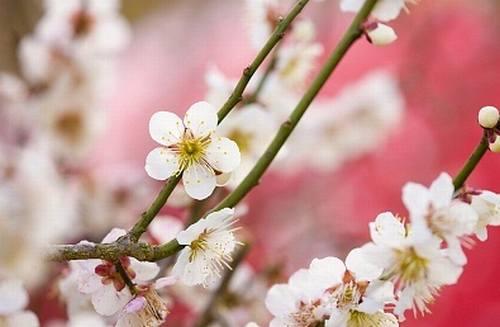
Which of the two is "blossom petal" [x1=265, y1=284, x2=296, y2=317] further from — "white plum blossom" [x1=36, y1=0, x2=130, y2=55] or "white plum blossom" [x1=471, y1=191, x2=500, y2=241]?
"white plum blossom" [x1=36, y1=0, x2=130, y2=55]

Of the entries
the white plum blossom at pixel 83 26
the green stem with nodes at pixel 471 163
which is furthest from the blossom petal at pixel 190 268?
the white plum blossom at pixel 83 26

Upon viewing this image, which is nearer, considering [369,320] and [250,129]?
[369,320]

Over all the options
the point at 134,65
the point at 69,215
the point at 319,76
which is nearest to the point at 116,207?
the point at 69,215

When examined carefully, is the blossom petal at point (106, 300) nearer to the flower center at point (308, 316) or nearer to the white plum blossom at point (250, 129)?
the flower center at point (308, 316)

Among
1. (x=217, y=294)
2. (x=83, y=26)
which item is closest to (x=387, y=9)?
(x=217, y=294)

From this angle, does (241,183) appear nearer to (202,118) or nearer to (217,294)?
(202,118)

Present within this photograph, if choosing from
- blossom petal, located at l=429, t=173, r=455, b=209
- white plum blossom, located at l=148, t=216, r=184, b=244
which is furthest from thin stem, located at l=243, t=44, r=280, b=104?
blossom petal, located at l=429, t=173, r=455, b=209

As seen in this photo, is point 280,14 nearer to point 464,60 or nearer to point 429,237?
point 429,237
